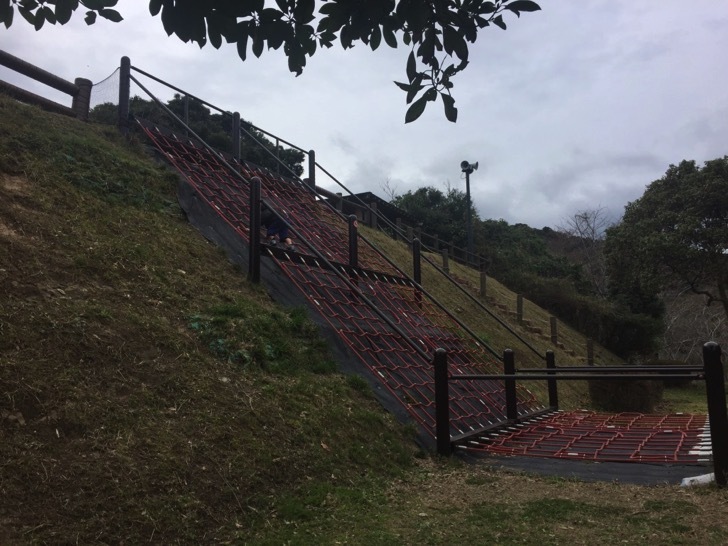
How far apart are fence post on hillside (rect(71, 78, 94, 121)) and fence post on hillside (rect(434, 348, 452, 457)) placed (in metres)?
7.35

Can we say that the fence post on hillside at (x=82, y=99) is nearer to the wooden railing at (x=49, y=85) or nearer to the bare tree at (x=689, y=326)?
the wooden railing at (x=49, y=85)

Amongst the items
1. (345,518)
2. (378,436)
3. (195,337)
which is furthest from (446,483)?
(195,337)

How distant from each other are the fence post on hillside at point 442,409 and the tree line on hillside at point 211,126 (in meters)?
7.43

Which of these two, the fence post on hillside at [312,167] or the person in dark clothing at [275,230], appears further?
the fence post on hillside at [312,167]

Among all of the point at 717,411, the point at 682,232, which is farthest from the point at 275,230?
the point at 682,232

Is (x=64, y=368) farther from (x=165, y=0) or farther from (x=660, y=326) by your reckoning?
(x=660, y=326)

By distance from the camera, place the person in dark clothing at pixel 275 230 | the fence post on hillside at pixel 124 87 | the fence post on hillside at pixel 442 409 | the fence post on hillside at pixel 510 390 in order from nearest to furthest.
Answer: the fence post on hillside at pixel 442 409 < the fence post on hillside at pixel 510 390 < the person in dark clothing at pixel 275 230 < the fence post on hillside at pixel 124 87

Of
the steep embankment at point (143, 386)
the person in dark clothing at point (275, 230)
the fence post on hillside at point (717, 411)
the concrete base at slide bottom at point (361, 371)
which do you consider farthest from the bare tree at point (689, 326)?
the steep embankment at point (143, 386)

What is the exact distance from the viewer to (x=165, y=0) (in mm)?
2293

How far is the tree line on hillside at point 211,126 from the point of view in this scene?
10242 millimetres

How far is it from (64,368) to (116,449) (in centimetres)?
78

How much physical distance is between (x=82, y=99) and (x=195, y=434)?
7804 mm

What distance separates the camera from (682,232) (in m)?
19.2

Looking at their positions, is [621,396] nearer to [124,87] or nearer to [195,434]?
[195,434]
